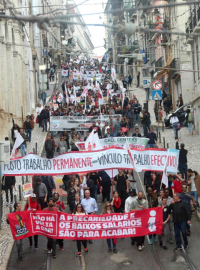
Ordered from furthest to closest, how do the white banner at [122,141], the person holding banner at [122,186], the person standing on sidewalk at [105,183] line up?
the white banner at [122,141] < the person standing on sidewalk at [105,183] < the person holding banner at [122,186]

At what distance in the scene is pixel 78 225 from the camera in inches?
541

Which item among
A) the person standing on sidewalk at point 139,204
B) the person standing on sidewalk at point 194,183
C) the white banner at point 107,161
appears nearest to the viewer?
the person standing on sidewalk at point 139,204

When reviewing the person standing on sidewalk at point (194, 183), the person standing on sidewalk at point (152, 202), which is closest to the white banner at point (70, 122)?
the person standing on sidewalk at point (194, 183)

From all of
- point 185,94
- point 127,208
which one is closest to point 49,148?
point 127,208

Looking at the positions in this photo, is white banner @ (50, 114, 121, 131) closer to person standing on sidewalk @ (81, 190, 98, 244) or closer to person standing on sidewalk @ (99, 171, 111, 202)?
person standing on sidewalk @ (99, 171, 111, 202)

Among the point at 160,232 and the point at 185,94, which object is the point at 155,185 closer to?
the point at 160,232

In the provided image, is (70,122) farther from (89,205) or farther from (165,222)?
(165,222)

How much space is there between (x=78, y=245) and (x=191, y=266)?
8.46ft

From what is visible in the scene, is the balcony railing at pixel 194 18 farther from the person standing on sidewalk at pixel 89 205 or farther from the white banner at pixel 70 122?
the person standing on sidewalk at pixel 89 205

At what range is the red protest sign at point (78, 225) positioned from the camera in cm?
1375

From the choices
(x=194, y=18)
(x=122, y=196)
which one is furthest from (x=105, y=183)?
(x=194, y=18)

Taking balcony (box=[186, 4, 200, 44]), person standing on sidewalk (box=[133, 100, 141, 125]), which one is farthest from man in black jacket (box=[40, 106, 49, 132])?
balcony (box=[186, 4, 200, 44])

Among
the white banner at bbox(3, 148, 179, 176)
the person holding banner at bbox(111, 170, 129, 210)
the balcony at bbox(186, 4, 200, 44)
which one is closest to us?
the white banner at bbox(3, 148, 179, 176)

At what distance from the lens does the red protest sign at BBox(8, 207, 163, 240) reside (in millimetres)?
13755
